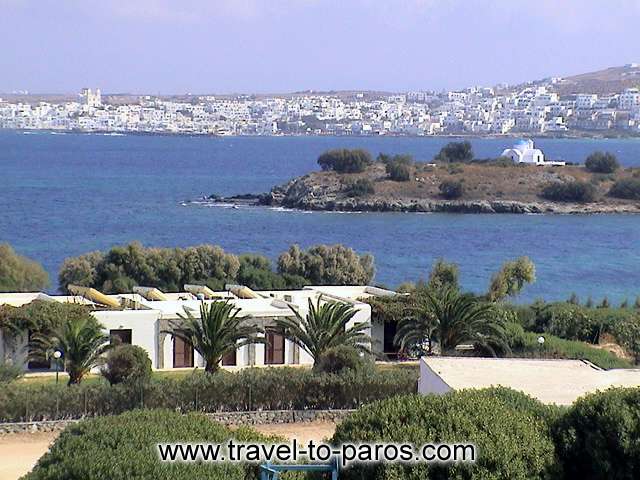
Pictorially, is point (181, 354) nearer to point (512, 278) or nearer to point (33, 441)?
point (33, 441)

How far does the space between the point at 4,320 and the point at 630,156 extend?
499 feet

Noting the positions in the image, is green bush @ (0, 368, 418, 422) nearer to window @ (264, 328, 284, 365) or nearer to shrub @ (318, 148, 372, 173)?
window @ (264, 328, 284, 365)

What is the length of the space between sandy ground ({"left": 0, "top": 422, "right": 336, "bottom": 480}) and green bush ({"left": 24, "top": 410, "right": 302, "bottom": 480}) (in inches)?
153

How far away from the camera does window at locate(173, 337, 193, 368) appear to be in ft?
73.5

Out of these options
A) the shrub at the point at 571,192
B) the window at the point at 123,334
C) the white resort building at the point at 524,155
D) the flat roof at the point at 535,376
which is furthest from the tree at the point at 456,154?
the flat roof at the point at 535,376

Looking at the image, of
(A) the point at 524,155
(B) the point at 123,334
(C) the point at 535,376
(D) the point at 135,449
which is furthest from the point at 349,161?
(D) the point at 135,449

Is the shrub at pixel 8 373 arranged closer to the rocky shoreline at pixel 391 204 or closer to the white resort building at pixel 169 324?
the white resort building at pixel 169 324

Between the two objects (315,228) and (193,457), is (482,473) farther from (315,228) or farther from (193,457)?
(315,228)

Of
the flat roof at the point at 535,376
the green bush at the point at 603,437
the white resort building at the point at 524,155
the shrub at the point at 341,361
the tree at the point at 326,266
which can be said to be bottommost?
the white resort building at the point at 524,155

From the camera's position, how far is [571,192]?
287 feet

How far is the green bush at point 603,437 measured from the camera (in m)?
9.48

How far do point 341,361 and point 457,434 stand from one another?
29.9 feet

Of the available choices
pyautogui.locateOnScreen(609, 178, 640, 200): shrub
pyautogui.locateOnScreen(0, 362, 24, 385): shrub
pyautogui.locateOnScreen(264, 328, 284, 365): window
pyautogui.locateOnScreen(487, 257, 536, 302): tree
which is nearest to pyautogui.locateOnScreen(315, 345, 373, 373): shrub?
pyautogui.locateOnScreen(264, 328, 284, 365): window

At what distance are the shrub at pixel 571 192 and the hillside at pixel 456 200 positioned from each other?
0.72 meters
